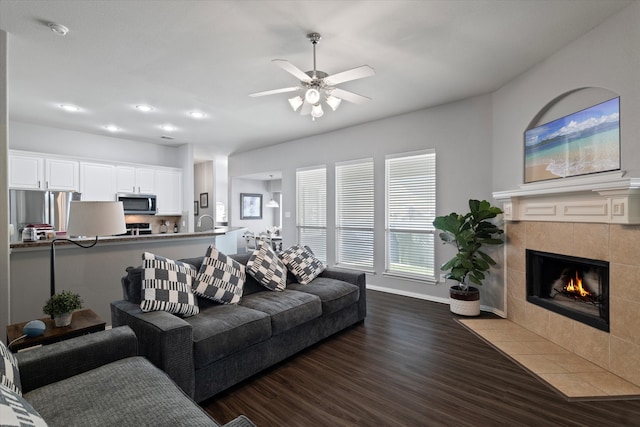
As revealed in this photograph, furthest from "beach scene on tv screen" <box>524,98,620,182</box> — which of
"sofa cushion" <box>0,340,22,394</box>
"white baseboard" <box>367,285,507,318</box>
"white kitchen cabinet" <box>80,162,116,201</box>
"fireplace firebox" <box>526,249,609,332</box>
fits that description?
"white kitchen cabinet" <box>80,162,116,201</box>

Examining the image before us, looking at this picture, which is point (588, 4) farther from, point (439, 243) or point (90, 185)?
point (90, 185)

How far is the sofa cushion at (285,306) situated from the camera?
102 inches

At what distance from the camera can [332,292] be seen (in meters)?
3.21

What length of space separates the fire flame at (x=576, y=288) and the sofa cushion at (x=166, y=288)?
351 cm

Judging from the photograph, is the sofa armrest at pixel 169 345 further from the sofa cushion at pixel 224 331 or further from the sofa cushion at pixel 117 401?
the sofa cushion at pixel 117 401

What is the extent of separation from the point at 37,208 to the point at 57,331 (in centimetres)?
435

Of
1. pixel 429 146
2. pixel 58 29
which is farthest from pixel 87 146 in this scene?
pixel 429 146

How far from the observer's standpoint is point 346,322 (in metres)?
3.38

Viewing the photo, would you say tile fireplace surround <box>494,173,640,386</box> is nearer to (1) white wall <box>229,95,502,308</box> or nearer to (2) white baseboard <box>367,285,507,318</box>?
(2) white baseboard <box>367,285,507,318</box>

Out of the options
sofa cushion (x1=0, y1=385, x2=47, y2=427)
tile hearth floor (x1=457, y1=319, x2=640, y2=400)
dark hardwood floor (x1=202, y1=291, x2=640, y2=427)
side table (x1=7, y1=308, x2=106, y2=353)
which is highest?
sofa cushion (x1=0, y1=385, x2=47, y2=427)

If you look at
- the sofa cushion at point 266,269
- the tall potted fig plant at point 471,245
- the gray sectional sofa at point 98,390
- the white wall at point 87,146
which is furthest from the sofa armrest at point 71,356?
the white wall at point 87,146

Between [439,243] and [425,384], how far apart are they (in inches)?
97.3

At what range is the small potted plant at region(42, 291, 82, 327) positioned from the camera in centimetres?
207

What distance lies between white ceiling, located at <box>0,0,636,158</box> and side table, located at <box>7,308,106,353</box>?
7.38ft
